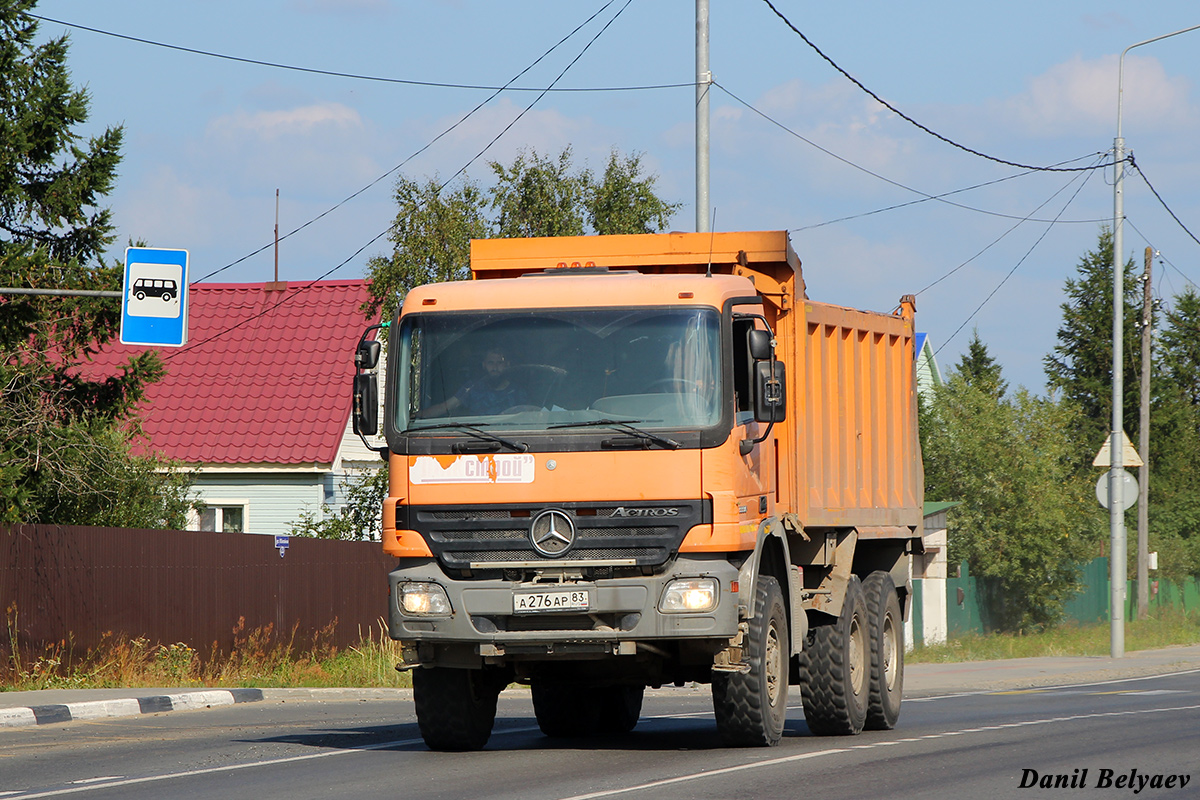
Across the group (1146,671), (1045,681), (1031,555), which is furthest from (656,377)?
(1031,555)

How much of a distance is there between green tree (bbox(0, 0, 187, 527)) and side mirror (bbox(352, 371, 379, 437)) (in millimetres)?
8408

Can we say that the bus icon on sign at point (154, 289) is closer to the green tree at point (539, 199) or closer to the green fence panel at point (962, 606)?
the green tree at point (539, 199)

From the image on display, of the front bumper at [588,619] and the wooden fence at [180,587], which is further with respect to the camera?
the wooden fence at [180,587]

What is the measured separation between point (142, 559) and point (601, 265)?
10145 mm

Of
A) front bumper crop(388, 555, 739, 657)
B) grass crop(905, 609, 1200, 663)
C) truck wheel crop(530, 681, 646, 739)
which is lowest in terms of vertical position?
grass crop(905, 609, 1200, 663)

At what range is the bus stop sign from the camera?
17.8 meters

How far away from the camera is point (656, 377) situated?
10859 millimetres

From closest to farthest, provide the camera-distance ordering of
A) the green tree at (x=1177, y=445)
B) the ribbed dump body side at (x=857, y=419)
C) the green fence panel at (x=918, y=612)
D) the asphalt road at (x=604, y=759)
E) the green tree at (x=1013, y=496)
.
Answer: the asphalt road at (x=604, y=759) → the ribbed dump body side at (x=857, y=419) → the green fence panel at (x=918, y=612) → the green tree at (x=1013, y=496) → the green tree at (x=1177, y=445)

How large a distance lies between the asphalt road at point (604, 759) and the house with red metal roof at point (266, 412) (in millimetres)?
14813

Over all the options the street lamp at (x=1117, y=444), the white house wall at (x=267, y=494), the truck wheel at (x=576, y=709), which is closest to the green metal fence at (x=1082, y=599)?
the street lamp at (x=1117, y=444)

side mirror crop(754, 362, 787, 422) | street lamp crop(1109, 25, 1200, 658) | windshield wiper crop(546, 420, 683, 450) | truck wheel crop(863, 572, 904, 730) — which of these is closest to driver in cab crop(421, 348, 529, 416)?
windshield wiper crop(546, 420, 683, 450)

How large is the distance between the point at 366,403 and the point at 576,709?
3.91 meters

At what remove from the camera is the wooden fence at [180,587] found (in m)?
18.6

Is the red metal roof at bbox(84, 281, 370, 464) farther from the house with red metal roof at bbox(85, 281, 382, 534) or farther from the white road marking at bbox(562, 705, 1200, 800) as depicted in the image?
the white road marking at bbox(562, 705, 1200, 800)
